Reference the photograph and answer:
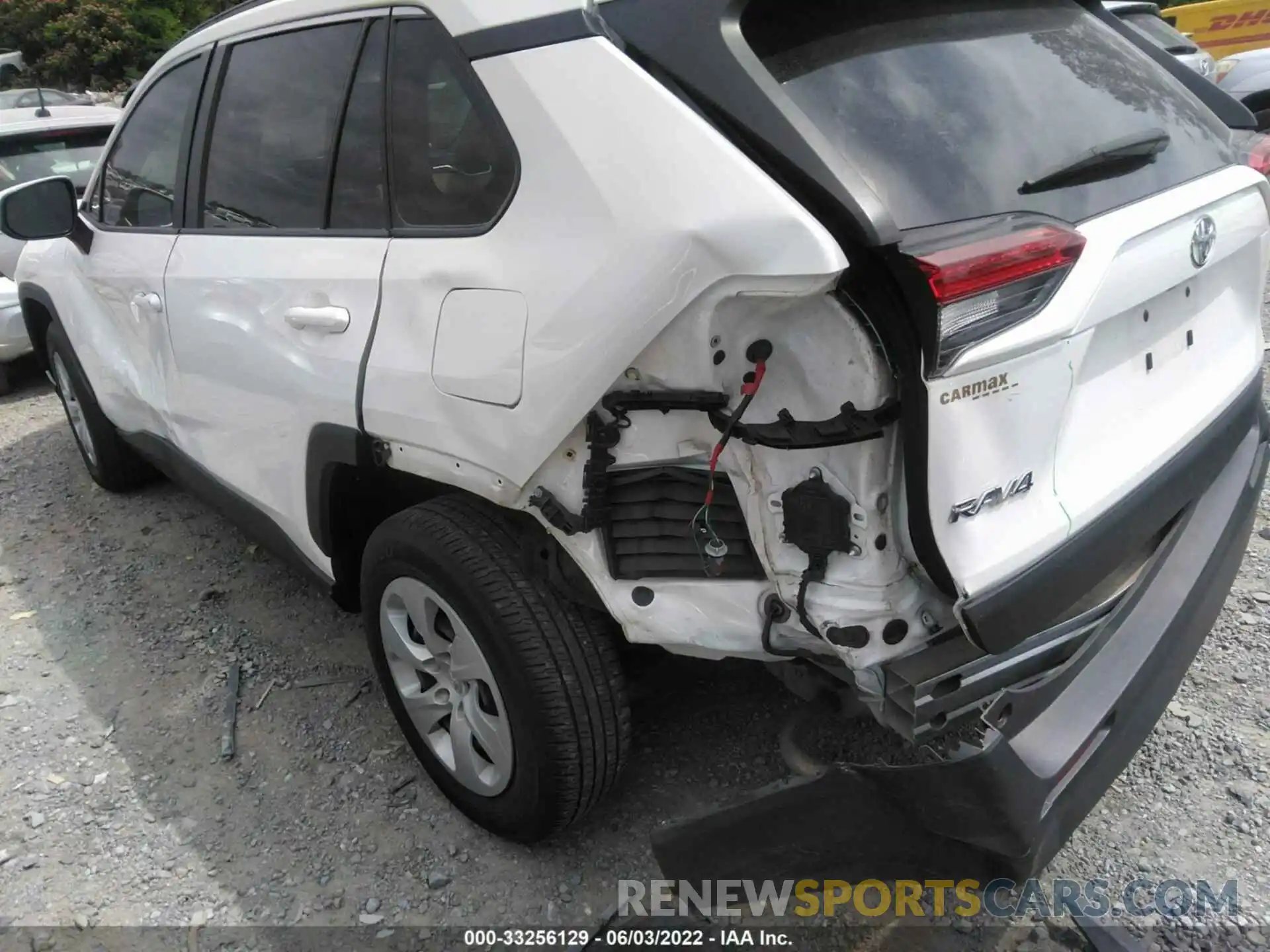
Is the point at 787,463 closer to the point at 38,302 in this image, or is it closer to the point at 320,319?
the point at 320,319

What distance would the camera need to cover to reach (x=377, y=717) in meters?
2.86

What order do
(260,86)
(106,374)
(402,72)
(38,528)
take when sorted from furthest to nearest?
(38,528)
(106,374)
(260,86)
(402,72)

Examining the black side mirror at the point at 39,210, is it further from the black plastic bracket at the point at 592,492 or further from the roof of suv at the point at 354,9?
the black plastic bracket at the point at 592,492

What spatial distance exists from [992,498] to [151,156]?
3.11m

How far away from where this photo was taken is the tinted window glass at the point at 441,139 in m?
1.87

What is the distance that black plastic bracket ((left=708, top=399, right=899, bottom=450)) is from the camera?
1480 millimetres

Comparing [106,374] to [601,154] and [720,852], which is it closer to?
[601,154]

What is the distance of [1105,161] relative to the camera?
5.75ft

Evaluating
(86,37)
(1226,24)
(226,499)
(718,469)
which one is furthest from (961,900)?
(86,37)

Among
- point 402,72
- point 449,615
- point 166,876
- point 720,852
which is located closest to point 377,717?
point 166,876

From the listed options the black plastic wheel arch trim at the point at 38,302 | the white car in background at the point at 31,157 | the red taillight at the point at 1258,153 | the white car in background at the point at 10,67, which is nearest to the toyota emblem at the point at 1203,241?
the red taillight at the point at 1258,153

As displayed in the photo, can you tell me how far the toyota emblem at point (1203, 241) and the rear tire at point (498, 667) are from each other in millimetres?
1465

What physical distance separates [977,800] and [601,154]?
1282 millimetres

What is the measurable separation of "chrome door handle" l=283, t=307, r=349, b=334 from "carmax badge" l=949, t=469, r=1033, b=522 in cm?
144
